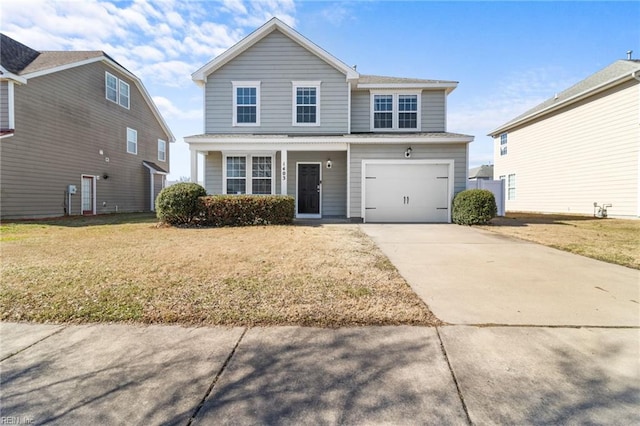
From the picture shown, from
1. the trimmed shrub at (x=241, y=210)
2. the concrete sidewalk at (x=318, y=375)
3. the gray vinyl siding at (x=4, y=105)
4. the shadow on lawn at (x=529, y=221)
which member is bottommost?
the concrete sidewalk at (x=318, y=375)

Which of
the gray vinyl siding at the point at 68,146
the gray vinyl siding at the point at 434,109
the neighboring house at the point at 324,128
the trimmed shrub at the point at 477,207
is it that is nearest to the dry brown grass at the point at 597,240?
the trimmed shrub at the point at 477,207

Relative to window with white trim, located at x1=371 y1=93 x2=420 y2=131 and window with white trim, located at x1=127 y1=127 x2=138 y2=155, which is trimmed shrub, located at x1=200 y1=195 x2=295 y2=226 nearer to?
window with white trim, located at x1=371 y1=93 x2=420 y2=131

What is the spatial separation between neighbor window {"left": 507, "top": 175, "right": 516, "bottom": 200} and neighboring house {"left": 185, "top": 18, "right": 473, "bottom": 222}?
9.81 m

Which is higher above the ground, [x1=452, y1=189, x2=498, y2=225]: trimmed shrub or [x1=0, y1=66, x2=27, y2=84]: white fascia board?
[x1=0, y1=66, x2=27, y2=84]: white fascia board

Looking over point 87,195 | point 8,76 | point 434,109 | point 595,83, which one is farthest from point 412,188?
point 87,195

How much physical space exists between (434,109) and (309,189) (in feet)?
21.2

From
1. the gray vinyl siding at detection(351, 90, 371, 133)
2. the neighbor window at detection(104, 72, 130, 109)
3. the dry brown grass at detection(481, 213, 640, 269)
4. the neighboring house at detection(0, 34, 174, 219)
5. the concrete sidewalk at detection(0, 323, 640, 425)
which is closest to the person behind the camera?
the concrete sidewalk at detection(0, 323, 640, 425)

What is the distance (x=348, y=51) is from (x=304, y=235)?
9695 mm

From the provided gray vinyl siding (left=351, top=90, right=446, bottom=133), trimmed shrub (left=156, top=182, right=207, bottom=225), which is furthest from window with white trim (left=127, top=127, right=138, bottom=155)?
gray vinyl siding (left=351, top=90, right=446, bottom=133)

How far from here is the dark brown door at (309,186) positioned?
1250 cm

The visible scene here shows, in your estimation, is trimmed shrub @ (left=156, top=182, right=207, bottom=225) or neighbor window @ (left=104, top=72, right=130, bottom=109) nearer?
trimmed shrub @ (left=156, top=182, right=207, bottom=225)

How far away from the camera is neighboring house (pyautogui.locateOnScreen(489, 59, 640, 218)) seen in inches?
471

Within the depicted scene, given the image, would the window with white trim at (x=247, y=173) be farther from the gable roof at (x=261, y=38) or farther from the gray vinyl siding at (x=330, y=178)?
the gable roof at (x=261, y=38)

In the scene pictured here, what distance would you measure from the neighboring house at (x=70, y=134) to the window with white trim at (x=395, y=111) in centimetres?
1397
